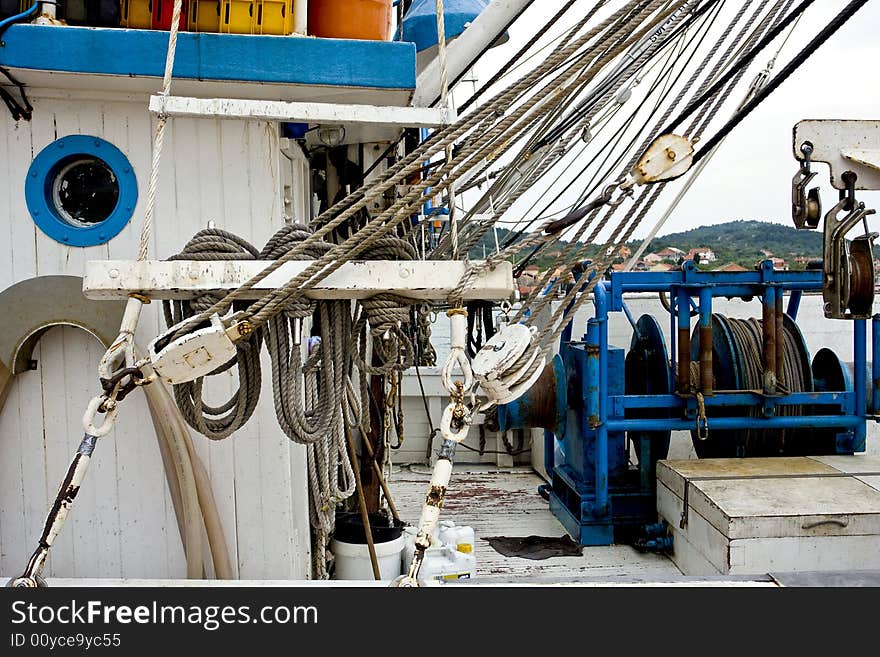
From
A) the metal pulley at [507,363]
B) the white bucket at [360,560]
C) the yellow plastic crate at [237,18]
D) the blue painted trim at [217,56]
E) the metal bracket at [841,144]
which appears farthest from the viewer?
the white bucket at [360,560]

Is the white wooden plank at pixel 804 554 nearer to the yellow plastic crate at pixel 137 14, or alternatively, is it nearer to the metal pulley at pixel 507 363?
the metal pulley at pixel 507 363

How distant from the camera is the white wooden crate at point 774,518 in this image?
4391 mm

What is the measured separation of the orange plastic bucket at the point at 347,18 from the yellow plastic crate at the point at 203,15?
0.36m

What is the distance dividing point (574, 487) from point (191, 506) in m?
3.65

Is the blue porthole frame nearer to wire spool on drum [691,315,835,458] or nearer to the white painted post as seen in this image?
the white painted post

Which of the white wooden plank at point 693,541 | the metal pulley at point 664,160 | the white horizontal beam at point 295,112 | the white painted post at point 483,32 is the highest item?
the white painted post at point 483,32

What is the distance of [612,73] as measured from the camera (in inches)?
122

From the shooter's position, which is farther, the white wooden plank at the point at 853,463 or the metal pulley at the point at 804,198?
the white wooden plank at the point at 853,463

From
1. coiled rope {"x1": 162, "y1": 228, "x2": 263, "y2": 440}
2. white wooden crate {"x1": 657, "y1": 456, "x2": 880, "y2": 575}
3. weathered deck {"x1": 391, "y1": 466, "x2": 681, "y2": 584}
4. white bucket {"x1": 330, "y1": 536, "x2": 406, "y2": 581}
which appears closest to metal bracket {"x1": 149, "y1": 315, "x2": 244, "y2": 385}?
coiled rope {"x1": 162, "y1": 228, "x2": 263, "y2": 440}

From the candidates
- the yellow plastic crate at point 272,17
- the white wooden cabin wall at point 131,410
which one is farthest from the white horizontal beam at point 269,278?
the yellow plastic crate at point 272,17

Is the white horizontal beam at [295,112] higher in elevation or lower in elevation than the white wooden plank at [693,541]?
higher

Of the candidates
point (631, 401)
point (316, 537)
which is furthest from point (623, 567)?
point (316, 537)

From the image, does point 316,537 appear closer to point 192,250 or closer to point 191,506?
point 191,506

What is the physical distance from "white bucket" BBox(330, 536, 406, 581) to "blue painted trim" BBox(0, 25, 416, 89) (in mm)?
2259
